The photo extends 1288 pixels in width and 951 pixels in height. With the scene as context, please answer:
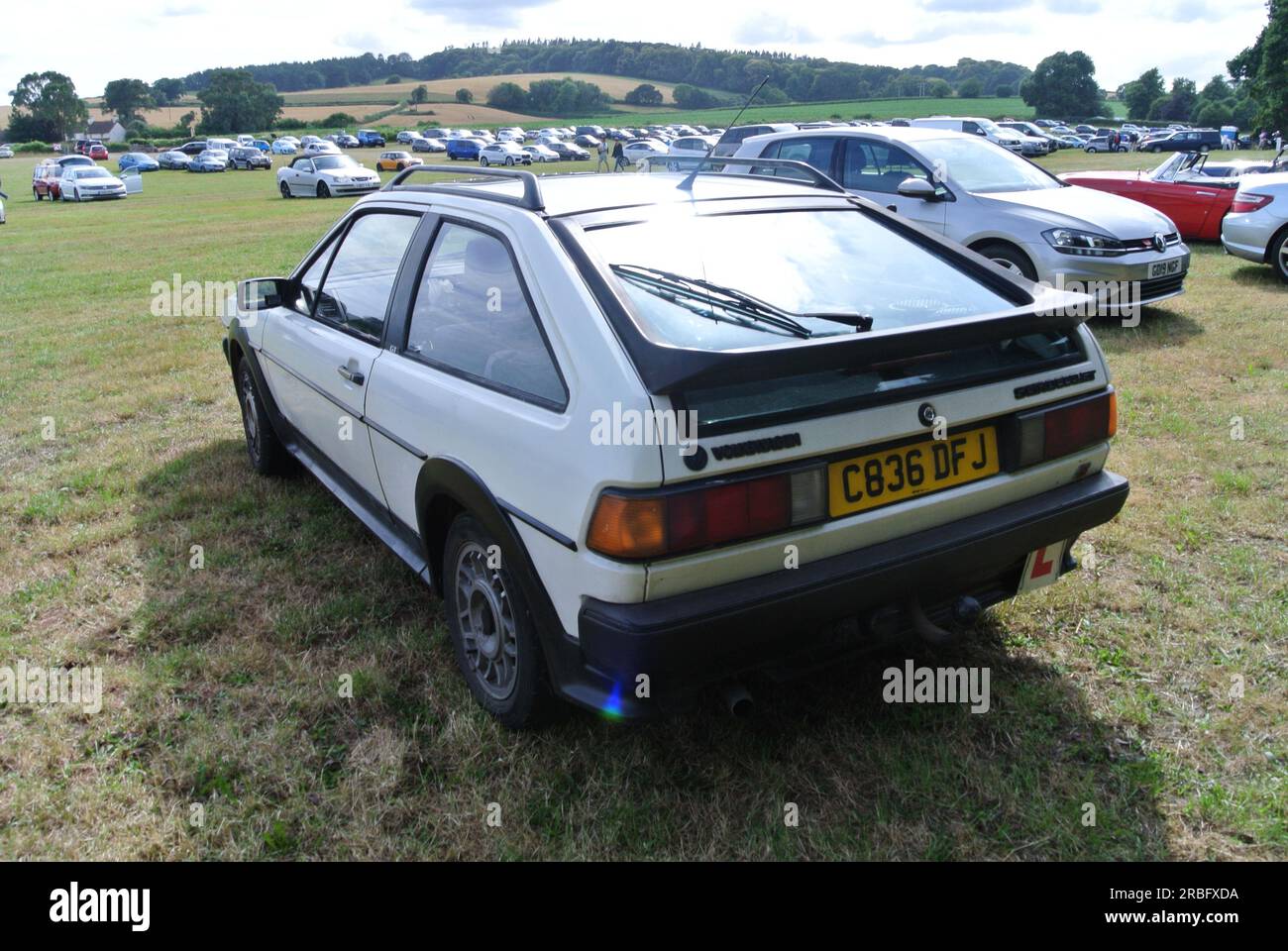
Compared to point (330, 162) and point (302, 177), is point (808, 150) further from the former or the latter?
point (302, 177)

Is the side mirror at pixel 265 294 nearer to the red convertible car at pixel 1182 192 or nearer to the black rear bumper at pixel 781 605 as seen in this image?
the black rear bumper at pixel 781 605

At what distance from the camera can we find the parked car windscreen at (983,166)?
8.38 m

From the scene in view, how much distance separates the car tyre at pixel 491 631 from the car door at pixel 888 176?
6.35 m

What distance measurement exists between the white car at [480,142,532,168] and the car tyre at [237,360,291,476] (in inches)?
1612

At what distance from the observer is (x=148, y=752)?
9.88 ft

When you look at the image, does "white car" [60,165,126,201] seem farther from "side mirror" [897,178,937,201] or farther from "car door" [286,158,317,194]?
"side mirror" [897,178,937,201]

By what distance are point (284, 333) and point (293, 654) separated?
1.63 meters

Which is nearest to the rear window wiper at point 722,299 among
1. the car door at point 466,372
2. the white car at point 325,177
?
the car door at point 466,372

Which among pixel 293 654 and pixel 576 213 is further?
pixel 293 654

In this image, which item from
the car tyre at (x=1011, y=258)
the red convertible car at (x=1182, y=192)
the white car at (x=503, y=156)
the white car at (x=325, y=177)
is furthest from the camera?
the white car at (x=503, y=156)

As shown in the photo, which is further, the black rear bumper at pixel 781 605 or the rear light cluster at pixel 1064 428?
the rear light cluster at pixel 1064 428

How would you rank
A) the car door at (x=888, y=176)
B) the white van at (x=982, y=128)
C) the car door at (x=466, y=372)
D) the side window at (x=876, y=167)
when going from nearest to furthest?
the car door at (x=466, y=372), the car door at (x=888, y=176), the side window at (x=876, y=167), the white van at (x=982, y=128)

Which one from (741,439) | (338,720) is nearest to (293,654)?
(338,720)
